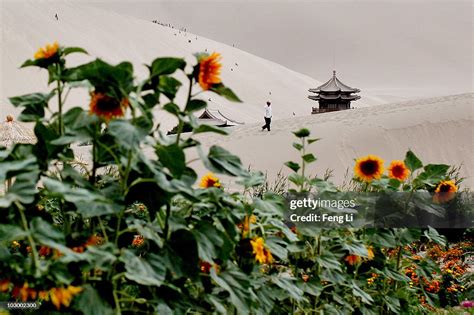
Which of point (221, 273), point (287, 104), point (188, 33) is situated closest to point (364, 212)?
point (221, 273)

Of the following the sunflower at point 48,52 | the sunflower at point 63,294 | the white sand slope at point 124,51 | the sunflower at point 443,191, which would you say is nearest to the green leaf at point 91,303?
the sunflower at point 63,294

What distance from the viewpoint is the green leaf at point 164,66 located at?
1.65 m

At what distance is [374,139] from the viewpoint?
696 inches

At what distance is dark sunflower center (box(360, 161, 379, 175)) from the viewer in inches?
99.0

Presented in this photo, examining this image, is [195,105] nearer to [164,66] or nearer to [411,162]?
[164,66]

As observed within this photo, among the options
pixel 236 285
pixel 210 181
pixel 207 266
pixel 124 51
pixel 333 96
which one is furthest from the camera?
pixel 124 51

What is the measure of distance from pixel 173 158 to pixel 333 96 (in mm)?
39207

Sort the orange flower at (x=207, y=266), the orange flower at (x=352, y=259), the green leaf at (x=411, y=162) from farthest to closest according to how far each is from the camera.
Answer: the green leaf at (x=411, y=162), the orange flower at (x=352, y=259), the orange flower at (x=207, y=266)

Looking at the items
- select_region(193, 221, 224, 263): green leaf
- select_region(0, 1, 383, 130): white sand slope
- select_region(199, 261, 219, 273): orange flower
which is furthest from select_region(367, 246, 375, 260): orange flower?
select_region(0, 1, 383, 130): white sand slope

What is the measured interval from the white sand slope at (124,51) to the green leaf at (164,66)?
42.8m

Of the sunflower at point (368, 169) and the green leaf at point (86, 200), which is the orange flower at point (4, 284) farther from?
the sunflower at point (368, 169)

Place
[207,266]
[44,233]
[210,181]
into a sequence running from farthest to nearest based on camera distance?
[210,181] < [207,266] < [44,233]

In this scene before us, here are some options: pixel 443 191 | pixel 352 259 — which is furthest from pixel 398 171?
pixel 352 259

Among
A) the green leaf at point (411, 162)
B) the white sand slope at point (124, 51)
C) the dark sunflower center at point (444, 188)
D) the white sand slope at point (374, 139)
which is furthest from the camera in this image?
the white sand slope at point (124, 51)
